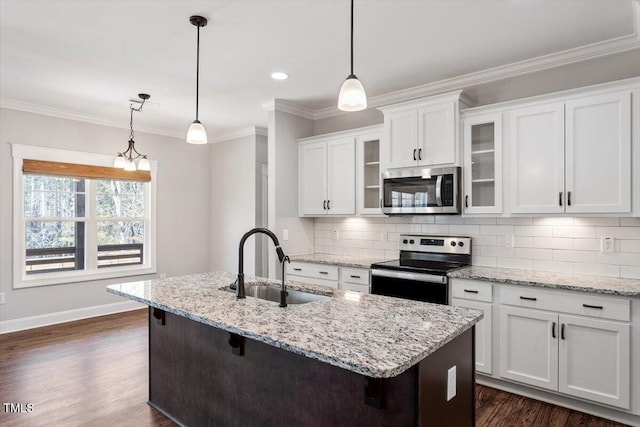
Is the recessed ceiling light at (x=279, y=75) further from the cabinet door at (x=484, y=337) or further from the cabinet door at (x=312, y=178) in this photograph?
the cabinet door at (x=484, y=337)

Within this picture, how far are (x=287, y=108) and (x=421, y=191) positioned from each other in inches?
74.7

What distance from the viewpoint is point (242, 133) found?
5.95m

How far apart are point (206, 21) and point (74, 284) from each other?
13.2 feet

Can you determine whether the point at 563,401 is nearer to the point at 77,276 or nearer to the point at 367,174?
the point at 367,174

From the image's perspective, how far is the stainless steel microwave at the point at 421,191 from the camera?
3.41 metres

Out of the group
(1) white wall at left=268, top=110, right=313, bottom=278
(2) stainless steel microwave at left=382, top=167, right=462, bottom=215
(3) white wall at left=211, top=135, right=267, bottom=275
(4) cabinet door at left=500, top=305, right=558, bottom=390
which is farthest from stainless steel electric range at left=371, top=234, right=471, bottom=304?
(3) white wall at left=211, top=135, right=267, bottom=275

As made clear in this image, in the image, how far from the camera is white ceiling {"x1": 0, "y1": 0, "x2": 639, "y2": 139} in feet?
8.09

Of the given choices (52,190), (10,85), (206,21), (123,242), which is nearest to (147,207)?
(123,242)

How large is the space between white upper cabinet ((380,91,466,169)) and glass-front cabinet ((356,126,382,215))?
0.84 feet

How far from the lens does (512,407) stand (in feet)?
9.20

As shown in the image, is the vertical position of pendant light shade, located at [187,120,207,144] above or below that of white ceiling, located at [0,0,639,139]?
below

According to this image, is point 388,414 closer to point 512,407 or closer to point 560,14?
point 512,407

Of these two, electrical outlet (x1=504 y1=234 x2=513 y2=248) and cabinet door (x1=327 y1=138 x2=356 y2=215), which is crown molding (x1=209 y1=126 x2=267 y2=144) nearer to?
cabinet door (x1=327 y1=138 x2=356 y2=215)

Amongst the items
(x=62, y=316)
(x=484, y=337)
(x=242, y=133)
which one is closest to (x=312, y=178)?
(x=242, y=133)
